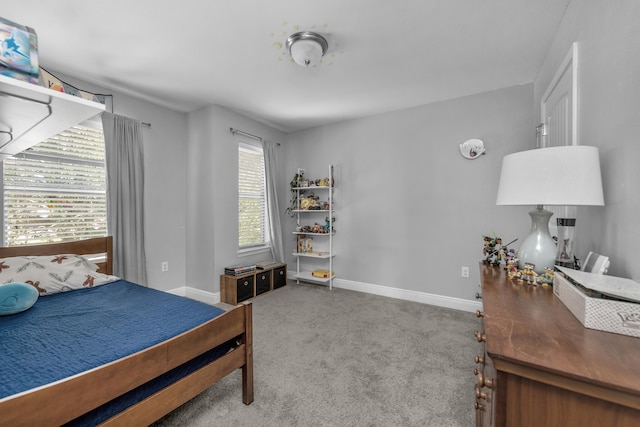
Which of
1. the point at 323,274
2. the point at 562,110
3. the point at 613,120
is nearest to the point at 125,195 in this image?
the point at 323,274

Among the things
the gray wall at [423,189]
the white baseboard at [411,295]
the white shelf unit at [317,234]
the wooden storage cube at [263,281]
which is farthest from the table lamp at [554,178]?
the wooden storage cube at [263,281]

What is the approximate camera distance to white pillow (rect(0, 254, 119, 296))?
184 centimetres

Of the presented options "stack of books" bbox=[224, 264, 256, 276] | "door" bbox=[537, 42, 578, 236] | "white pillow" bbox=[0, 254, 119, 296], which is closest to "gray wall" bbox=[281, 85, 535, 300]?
"door" bbox=[537, 42, 578, 236]

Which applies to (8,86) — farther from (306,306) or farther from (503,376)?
(306,306)

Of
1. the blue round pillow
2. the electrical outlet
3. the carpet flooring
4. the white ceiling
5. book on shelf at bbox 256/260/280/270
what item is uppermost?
the white ceiling

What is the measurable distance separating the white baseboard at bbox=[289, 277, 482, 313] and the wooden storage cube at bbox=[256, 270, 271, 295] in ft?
3.19

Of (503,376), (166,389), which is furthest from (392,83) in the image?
(166,389)

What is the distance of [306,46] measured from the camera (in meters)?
1.95

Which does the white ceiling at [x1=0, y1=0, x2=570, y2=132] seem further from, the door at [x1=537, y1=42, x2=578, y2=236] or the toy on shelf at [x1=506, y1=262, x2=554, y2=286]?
the toy on shelf at [x1=506, y1=262, x2=554, y2=286]

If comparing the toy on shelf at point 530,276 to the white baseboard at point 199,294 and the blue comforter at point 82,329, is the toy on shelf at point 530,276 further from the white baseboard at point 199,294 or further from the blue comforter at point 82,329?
the white baseboard at point 199,294

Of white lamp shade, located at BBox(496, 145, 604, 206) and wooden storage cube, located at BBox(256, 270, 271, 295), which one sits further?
wooden storage cube, located at BBox(256, 270, 271, 295)

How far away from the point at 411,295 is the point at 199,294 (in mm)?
2699

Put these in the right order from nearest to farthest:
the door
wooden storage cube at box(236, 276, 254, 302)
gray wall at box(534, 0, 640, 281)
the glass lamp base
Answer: gray wall at box(534, 0, 640, 281) → the glass lamp base → the door → wooden storage cube at box(236, 276, 254, 302)

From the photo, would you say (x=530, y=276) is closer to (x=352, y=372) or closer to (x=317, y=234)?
(x=352, y=372)
